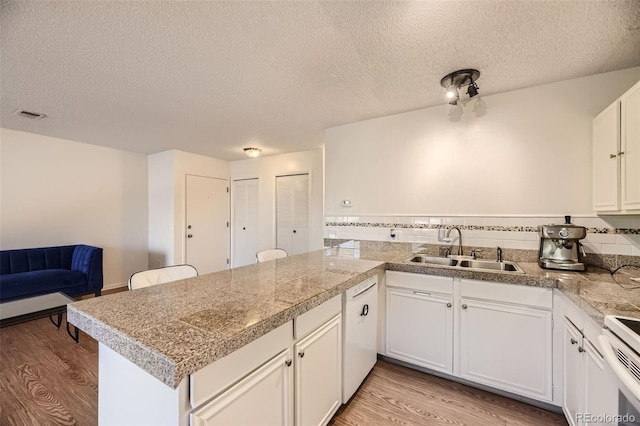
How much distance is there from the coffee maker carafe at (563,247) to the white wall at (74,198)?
5553mm

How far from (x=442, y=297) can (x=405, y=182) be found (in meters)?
1.22

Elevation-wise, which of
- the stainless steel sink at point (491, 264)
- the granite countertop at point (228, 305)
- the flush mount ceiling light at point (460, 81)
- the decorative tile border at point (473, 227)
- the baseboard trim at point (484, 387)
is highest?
the flush mount ceiling light at point (460, 81)

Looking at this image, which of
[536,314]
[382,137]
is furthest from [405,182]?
[536,314]

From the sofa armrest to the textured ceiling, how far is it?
173 centimetres

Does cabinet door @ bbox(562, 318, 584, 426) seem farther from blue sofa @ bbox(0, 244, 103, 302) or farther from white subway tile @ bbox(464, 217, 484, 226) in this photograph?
blue sofa @ bbox(0, 244, 103, 302)

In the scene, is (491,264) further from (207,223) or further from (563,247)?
(207,223)

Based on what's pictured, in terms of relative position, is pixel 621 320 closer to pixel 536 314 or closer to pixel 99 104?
pixel 536 314

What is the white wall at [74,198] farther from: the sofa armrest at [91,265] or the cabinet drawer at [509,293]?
the cabinet drawer at [509,293]

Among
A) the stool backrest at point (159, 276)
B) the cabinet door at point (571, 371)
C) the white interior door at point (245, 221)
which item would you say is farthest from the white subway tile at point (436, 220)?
the white interior door at point (245, 221)

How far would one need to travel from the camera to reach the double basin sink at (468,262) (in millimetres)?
2061

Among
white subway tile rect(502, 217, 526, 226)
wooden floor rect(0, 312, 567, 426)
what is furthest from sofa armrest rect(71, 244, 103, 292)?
white subway tile rect(502, 217, 526, 226)

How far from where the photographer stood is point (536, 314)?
1.64 m

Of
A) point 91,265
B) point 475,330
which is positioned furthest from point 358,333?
point 91,265

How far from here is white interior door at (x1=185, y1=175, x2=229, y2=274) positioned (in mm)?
4551
